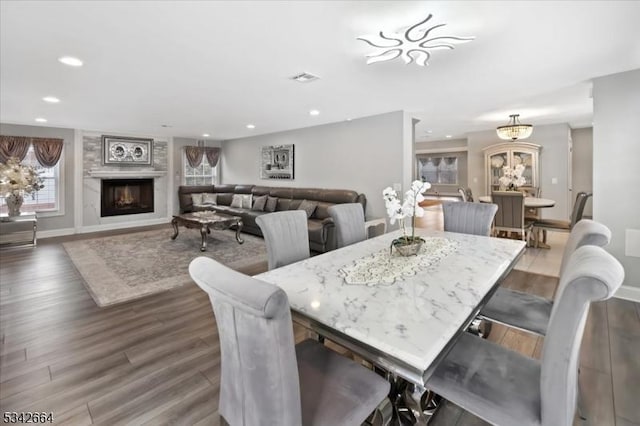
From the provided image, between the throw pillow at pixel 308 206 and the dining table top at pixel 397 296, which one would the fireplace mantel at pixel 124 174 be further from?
the dining table top at pixel 397 296

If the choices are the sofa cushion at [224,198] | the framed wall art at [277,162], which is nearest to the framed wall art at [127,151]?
the sofa cushion at [224,198]

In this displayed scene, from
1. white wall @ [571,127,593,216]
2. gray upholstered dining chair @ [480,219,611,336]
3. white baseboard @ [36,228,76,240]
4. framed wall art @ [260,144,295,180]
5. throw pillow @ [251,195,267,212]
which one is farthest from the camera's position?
white wall @ [571,127,593,216]

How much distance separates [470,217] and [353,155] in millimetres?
3030

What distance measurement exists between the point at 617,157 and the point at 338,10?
3.36m

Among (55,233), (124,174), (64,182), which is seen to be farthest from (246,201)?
(55,233)

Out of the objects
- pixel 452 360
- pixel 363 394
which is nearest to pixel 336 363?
pixel 363 394

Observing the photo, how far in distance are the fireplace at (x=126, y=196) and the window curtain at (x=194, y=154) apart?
1.16 metres

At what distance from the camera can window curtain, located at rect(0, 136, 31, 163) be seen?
5.86 meters

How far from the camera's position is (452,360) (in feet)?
4.47

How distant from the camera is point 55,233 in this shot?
6.62 m

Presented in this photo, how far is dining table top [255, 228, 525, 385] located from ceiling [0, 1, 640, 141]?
1.63 metres

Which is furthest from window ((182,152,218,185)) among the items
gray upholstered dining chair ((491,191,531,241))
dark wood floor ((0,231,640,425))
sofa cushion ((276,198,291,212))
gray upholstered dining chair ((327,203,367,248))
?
gray upholstered dining chair ((491,191,531,241))

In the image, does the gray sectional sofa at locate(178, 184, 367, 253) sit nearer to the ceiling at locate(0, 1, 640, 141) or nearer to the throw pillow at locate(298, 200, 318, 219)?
the throw pillow at locate(298, 200, 318, 219)

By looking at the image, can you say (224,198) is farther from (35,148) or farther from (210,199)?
(35,148)
